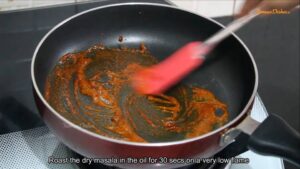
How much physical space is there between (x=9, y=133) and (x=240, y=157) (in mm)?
414

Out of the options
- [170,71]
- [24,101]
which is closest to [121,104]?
[170,71]

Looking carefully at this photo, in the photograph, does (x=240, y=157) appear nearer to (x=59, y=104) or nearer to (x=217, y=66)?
(x=217, y=66)

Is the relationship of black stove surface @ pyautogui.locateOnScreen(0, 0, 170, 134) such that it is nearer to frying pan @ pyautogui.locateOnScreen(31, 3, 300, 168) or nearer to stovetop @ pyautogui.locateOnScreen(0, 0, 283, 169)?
stovetop @ pyautogui.locateOnScreen(0, 0, 283, 169)

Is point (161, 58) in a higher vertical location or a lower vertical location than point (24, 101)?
higher

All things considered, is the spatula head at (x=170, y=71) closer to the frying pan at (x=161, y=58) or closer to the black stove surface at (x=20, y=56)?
the frying pan at (x=161, y=58)

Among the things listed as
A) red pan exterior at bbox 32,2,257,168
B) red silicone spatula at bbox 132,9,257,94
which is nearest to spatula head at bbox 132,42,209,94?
red silicone spatula at bbox 132,9,257,94

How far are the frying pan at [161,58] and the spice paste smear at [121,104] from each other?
0.03 metres

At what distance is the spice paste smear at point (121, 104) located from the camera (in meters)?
0.66

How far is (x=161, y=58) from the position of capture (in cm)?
81

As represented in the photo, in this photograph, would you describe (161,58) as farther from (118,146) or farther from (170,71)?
(118,146)

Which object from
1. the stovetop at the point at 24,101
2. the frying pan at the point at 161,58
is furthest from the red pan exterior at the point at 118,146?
the stovetop at the point at 24,101

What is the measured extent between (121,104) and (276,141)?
0.90ft

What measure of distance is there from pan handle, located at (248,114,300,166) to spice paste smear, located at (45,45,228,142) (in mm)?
125

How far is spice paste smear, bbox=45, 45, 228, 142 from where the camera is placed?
66 centimetres
